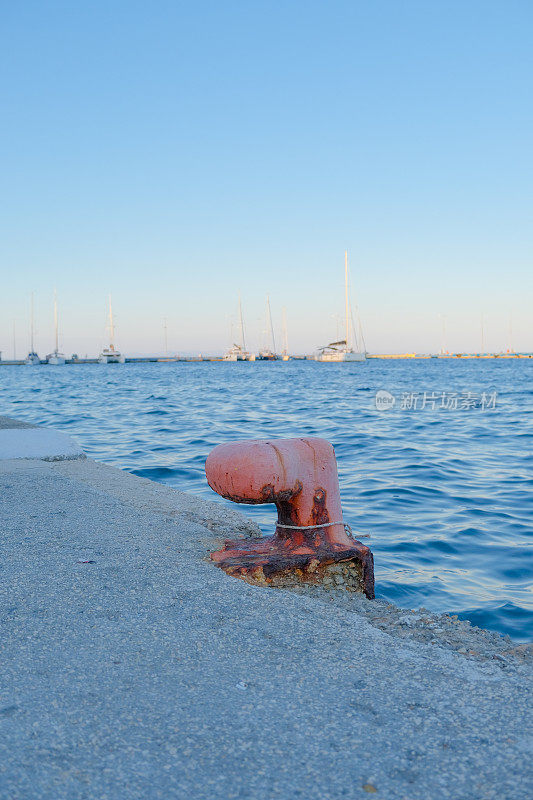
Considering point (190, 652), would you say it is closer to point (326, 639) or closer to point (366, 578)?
point (326, 639)

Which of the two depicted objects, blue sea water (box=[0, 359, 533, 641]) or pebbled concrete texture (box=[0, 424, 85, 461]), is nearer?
blue sea water (box=[0, 359, 533, 641])

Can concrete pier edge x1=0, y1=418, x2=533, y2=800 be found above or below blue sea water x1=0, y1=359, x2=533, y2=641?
above

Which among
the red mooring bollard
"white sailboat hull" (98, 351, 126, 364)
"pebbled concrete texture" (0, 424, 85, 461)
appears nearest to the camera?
the red mooring bollard

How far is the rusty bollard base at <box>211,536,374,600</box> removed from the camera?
9.91 feet

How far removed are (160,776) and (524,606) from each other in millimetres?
3087

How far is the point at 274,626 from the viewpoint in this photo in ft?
8.02

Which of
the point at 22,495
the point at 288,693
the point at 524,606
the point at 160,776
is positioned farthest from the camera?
the point at 22,495

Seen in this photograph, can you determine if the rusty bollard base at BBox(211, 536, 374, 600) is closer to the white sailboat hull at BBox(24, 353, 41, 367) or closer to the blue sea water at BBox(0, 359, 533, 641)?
the blue sea water at BBox(0, 359, 533, 641)

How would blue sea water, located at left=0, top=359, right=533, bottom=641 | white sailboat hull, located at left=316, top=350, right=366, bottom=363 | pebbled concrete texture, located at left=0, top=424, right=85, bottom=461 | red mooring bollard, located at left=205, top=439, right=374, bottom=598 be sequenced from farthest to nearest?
white sailboat hull, located at left=316, top=350, right=366, bottom=363 < pebbled concrete texture, located at left=0, top=424, right=85, bottom=461 < blue sea water, located at left=0, top=359, right=533, bottom=641 < red mooring bollard, located at left=205, top=439, right=374, bottom=598

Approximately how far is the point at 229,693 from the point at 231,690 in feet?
0.06

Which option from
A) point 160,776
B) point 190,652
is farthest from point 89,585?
point 160,776

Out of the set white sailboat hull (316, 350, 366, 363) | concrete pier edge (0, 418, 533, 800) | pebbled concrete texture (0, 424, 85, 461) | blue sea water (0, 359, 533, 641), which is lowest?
blue sea water (0, 359, 533, 641)

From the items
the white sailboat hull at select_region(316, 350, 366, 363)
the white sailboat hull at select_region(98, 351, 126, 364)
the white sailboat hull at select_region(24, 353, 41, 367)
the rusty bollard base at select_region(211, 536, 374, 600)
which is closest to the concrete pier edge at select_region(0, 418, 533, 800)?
the rusty bollard base at select_region(211, 536, 374, 600)

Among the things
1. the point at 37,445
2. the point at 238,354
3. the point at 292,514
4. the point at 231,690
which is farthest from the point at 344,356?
the point at 231,690
